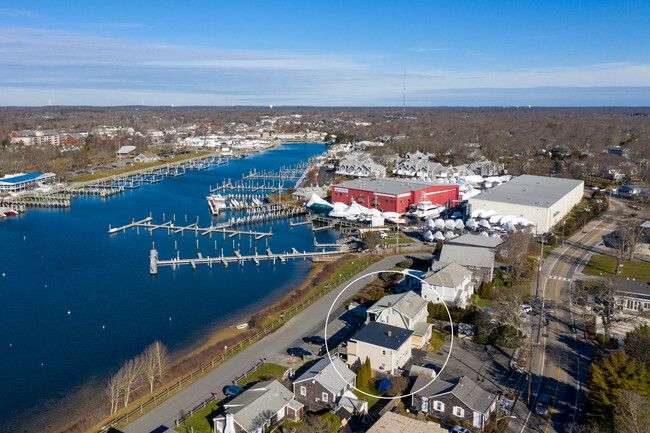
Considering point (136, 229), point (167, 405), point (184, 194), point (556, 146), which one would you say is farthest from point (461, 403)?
point (556, 146)

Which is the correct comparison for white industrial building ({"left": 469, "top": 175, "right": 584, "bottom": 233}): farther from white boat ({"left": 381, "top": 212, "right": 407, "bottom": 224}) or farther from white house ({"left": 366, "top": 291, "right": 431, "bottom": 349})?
white house ({"left": 366, "top": 291, "right": 431, "bottom": 349})

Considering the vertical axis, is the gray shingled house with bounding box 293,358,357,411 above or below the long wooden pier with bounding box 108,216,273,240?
above

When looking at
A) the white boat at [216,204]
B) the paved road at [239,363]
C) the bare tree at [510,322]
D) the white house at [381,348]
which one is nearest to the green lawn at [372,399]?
the white house at [381,348]

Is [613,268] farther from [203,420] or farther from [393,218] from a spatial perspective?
[203,420]

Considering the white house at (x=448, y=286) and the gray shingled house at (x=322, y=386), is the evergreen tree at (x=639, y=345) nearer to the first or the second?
the white house at (x=448, y=286)

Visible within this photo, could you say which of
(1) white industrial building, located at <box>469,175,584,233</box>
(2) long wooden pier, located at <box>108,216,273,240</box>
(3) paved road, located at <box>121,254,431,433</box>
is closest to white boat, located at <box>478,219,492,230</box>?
(1) white industrial building, located at <box>469,175,584,233</box>

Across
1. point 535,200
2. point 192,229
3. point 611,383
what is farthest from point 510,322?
point 192,229
